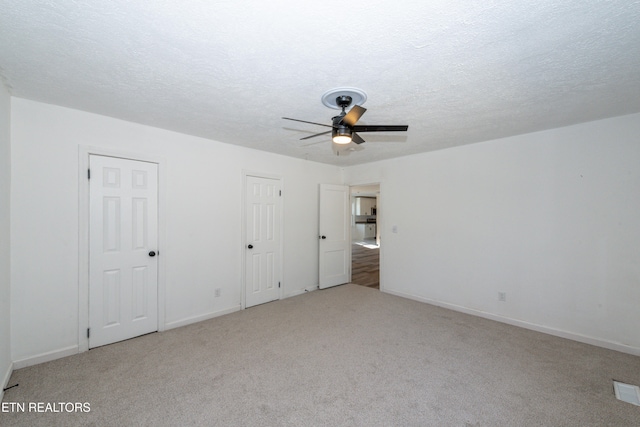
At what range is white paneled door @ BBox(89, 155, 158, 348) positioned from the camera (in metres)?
2.80

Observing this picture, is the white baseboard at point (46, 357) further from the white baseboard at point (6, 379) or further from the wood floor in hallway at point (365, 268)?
the wood floor in hallway at point (365, 268)

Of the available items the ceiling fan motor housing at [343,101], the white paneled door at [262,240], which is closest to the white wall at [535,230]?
the white paneled door at [262,240]

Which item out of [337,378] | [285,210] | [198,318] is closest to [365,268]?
[285,210]

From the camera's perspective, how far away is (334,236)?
529 cm

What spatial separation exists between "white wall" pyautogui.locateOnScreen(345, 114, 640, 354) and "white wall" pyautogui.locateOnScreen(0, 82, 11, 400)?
4.73 meters

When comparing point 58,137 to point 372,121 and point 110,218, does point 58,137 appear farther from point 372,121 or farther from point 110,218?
point 372,121

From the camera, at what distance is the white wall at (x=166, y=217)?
2432mm

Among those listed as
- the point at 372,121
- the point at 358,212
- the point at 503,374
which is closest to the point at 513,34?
the point at 372,121

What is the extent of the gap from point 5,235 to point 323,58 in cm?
298

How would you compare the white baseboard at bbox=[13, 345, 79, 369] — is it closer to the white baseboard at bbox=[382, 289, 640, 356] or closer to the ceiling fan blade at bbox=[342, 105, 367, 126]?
the ceiling fan blade at bbox=[342, 105, 367, 126]

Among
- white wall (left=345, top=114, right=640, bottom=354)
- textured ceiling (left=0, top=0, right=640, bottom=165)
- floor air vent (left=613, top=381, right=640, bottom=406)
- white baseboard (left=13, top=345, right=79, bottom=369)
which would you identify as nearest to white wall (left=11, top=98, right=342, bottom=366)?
white baseboard (left=13, top=345, right=79, bottom=369)

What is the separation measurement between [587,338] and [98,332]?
535 centimetres

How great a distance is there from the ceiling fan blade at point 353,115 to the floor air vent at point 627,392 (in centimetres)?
301

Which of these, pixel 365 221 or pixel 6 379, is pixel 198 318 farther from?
pixel 365 221
